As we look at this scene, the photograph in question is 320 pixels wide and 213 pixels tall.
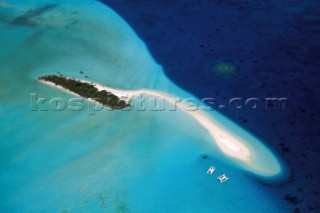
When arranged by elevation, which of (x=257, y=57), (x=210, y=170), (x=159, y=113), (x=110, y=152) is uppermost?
(x=257, y=57)

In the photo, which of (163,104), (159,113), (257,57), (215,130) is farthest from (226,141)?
(257,57)

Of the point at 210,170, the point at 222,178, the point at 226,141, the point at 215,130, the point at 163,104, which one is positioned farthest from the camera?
the point at 163,104

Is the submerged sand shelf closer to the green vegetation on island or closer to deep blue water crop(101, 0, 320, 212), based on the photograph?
the green vegetation on island

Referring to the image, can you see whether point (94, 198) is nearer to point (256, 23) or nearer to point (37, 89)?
point (37, 89)

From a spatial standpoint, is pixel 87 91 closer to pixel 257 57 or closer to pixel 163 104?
pixel 163 104

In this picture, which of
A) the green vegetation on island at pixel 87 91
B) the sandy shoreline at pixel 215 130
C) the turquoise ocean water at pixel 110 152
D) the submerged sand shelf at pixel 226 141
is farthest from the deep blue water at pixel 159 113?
the green vegetation on island at pixel 87 91

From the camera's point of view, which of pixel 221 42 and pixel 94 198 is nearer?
pixel 94 198

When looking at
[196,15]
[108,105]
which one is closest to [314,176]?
[108,105]
